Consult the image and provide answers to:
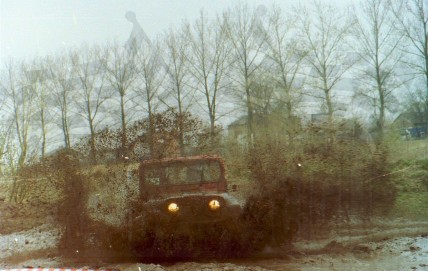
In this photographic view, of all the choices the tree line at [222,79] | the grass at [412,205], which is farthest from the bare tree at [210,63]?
the grass at [412,205]

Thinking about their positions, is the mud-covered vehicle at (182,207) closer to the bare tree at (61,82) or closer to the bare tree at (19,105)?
the bare tree at (61,82)

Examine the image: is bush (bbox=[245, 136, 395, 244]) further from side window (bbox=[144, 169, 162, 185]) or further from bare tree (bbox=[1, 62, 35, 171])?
bare tree (bbox=[1, 62, 35, 171])

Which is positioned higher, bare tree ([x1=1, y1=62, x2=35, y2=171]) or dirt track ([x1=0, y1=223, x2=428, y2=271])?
bare tree ([x1=1, y1=62, x2=35, y2=171])

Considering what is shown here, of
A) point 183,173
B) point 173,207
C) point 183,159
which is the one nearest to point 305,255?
point 173,207

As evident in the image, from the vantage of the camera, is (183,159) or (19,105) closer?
(183,159)

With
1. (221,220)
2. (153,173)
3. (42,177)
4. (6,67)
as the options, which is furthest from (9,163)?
(221,220)

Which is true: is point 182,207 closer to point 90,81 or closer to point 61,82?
point 90,81

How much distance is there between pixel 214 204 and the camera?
5.48 m

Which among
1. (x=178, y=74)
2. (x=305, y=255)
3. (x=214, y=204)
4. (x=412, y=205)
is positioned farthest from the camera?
(x=412, y=205)

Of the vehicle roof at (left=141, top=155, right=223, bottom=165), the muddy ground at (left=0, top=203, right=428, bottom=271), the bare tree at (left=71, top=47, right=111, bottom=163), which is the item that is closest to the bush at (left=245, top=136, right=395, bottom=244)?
the muddy ground at (left=0, top=203, right=428, bottom=271)

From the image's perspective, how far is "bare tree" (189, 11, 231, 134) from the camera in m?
5.98

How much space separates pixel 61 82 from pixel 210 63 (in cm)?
250

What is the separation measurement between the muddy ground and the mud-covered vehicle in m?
0.31

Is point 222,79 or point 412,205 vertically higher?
point 222,79
